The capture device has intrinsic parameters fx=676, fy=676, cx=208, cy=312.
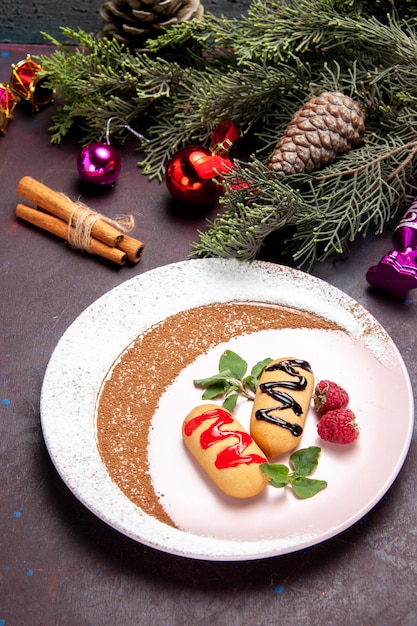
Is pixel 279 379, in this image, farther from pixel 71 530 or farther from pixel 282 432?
pixel 71 530

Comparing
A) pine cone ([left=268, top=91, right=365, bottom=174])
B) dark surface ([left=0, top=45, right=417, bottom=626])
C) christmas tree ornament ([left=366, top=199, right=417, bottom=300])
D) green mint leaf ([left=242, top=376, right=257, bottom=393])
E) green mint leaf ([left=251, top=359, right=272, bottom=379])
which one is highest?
pine cone ([left=268, top=91, right=365, bottom=174])

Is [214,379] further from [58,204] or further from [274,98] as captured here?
[274,98]

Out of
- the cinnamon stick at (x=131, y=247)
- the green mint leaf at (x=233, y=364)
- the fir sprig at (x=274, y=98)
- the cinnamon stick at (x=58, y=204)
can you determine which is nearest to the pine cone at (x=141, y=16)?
the fir sprig at (x=274, y=98)

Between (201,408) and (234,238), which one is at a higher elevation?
(234,238)

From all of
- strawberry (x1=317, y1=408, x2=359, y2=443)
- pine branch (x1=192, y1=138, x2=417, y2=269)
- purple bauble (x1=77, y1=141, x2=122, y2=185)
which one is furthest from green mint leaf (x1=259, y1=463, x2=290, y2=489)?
purple bauble (x1=77, y1=141, x2=122, y2=185)

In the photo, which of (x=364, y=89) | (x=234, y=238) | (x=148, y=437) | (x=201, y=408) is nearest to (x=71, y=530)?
(x=148, y=437)

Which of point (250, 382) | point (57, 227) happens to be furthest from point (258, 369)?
point (57, 227)

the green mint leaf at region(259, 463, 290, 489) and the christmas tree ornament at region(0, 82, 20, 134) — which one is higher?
the green mint leaf at region(259, 463, 290, 489)

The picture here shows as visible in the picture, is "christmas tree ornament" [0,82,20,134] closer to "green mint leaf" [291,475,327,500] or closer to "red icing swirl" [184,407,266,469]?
"red icing swirl" [184,407,266,469]
